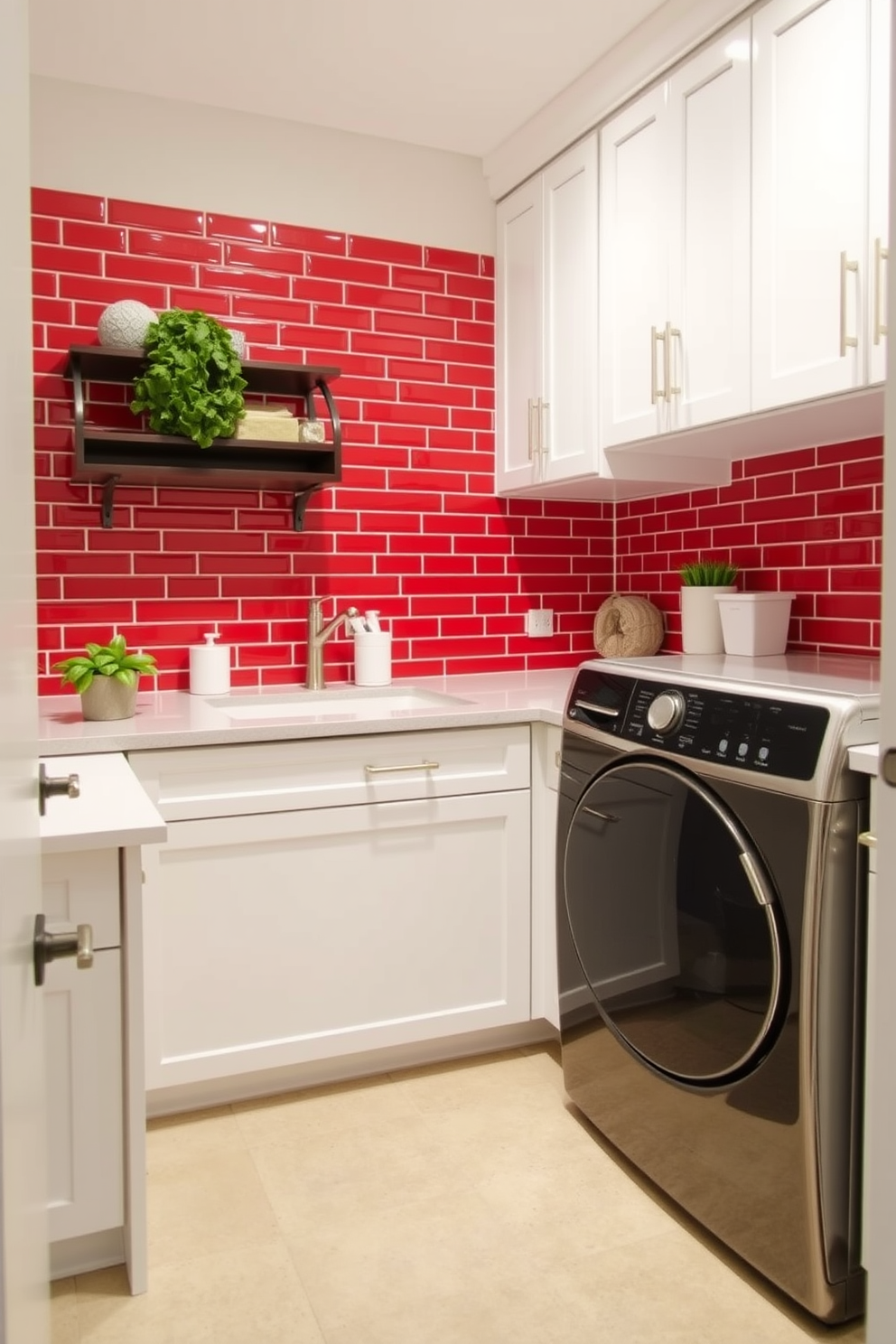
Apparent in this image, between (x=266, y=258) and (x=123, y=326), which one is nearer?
(x=123, y=326)

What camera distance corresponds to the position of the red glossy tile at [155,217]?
2.50 m

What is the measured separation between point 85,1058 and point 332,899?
703 mm

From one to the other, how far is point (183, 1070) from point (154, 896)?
37cm

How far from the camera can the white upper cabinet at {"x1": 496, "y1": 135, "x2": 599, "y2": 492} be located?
2504mm

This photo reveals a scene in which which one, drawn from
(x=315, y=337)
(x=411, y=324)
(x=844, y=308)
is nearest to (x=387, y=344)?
(x=411, y=324)

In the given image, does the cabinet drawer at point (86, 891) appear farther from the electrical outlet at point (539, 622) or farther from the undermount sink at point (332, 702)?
the electrical outlet at point (539, 622)

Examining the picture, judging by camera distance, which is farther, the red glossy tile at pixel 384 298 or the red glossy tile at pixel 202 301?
the red glossy tile at pixel 384 298

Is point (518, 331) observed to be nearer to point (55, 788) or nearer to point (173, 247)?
point (173, 247)

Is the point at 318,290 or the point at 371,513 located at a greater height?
the point at 318,290

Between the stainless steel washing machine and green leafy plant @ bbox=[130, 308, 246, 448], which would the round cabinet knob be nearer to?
the stainless steel washing machine

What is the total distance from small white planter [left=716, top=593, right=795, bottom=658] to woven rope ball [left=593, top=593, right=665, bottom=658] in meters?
0.46

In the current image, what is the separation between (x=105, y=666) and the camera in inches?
82.2

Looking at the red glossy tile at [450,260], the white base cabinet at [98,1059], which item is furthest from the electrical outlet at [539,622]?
the white base cabinet at [98,1059]

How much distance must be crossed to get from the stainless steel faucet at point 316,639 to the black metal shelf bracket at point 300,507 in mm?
209
